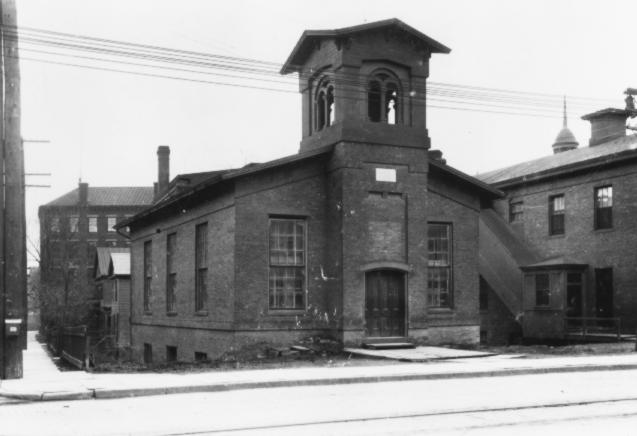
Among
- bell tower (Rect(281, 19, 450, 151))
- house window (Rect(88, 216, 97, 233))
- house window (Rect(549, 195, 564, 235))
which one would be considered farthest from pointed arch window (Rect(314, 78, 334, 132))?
house window (Rect(88, 216, 97, 233))

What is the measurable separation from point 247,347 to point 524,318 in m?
15.7

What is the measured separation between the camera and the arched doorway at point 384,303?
23.2 m

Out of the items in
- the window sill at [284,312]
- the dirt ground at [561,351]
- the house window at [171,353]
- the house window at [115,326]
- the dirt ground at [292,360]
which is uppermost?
the window sill at [284,312]

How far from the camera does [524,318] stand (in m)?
33.9

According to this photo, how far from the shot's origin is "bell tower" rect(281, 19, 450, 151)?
22969 mm

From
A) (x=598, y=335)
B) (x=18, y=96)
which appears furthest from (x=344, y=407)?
(x=598, y=335)

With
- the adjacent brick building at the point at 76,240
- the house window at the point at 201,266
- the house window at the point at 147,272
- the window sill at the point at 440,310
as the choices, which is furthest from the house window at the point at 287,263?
the adjacent brick building at the point at 76,240

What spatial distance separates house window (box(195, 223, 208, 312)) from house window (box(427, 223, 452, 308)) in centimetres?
696

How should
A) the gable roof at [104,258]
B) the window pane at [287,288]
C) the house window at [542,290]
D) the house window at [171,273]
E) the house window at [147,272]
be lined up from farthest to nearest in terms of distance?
the gable roof at [104,258], the house window at [542,290], the house window at [147,272], the house window at [171,273], the window pane at [287,288]

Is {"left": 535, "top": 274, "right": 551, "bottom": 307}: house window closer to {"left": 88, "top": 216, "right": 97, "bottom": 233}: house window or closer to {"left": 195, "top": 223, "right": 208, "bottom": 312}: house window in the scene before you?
{"left": 195, "top": 223, "right": 208, "bottom": 312}: house window

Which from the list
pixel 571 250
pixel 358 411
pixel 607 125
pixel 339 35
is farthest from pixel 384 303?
pixel 607 125

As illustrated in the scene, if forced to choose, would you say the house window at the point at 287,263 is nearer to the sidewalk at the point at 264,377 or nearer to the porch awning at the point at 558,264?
the sidewalk at the point at 264,377

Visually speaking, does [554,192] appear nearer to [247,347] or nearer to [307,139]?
[307,139]

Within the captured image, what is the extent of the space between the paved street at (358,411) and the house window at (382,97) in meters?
10.5
